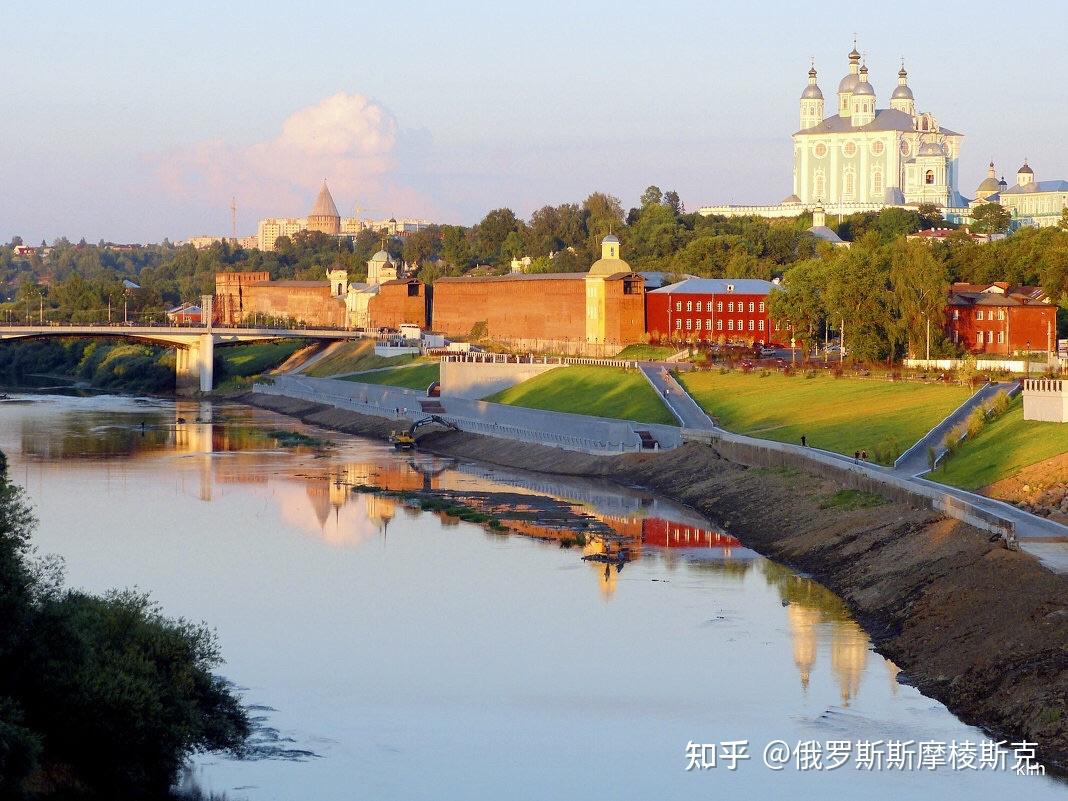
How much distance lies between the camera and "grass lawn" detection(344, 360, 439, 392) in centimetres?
8494

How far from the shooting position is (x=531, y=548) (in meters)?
37.7

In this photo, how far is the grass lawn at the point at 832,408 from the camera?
149 feet

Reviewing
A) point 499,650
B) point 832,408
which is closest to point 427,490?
point 832,408

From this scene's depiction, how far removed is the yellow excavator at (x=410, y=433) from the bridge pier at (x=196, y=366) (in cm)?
3566

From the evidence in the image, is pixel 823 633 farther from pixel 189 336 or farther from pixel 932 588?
pixel 189 336

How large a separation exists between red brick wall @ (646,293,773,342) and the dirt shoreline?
46.8 m

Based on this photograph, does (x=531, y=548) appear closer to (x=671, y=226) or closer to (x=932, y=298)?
(x=932, y=298)

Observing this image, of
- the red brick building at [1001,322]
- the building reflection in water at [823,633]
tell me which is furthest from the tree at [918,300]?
the building reflection in water at [823,633]

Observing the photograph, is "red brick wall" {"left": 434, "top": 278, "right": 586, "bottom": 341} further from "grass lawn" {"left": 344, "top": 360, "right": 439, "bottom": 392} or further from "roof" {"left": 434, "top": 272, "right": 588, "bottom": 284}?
"grass lawn" {"left": 344, "top": 360, "right": 439, "bottom": 392}

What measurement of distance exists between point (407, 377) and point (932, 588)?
62401mm

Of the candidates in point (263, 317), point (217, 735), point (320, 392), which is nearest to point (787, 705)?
point (217, 735)

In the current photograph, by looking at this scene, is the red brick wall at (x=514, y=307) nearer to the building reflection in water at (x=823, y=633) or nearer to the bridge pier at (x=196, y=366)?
the bridge pier at (x=196, y=366)

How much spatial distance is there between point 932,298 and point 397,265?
98815mm

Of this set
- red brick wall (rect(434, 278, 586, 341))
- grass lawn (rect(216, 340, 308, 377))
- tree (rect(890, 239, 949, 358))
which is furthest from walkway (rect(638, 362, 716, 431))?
grass lawn (rect(216, 340, 308, 377))
